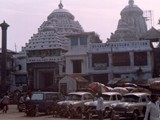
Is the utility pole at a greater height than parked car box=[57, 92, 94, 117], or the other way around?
the utility pole

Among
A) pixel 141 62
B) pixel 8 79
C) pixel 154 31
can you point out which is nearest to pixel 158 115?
pixel 141 62

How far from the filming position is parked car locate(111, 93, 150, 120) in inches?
733

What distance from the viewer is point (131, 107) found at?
18.7 metres

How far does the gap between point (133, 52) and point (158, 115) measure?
92.9ft

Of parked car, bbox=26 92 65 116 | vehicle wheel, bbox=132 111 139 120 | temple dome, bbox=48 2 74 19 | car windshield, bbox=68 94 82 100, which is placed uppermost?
temple dome, bbox=48 2 74 19

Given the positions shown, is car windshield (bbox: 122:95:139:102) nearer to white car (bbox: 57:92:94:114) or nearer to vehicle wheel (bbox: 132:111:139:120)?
vehicle wheel (bbox: 132:111:139:120)

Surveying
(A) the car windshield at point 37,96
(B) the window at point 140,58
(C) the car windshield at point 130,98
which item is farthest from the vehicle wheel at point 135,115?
(B) the window at point 140,58

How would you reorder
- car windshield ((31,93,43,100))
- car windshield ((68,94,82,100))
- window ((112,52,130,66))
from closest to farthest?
car windshield ((68,94,82,100)), car windshield ((31,93,43,100)), window ((112,52,130,66))

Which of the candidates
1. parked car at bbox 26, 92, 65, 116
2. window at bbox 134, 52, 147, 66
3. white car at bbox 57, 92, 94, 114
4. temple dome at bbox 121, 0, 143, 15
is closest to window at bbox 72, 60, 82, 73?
window at bbox 134, 52, 147, 66

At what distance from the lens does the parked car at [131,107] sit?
18.6m

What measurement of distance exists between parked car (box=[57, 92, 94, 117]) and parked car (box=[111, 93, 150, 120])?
9.58ft

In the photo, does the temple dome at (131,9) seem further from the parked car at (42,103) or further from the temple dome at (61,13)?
the parked car at (42,103)

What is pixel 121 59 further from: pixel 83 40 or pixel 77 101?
pixel 77 101

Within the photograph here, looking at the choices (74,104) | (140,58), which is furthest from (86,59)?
(74,104)
